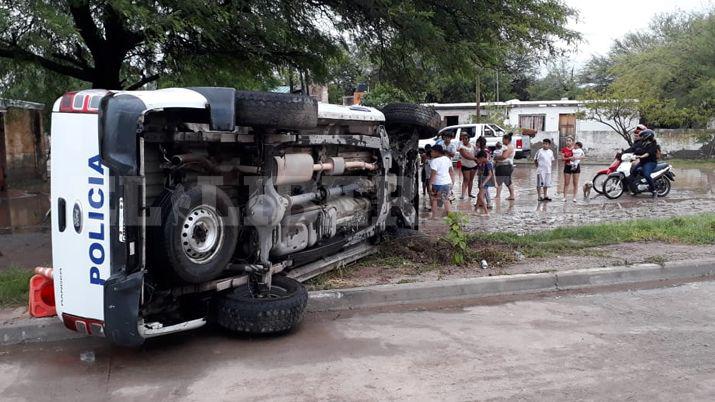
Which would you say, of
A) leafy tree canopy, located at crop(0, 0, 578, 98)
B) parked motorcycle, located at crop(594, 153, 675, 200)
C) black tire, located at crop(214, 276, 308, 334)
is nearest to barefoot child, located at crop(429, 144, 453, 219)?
leafy tree canopy, located at crop(0, 0, 578, 98)

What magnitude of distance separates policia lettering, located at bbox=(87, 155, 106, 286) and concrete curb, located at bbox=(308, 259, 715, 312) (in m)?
2.21

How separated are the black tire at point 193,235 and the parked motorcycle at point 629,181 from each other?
11505 millimetres

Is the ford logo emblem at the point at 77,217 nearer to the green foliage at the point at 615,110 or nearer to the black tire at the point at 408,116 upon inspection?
the black tire at the point at 408,116

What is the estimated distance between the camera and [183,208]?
4578mm

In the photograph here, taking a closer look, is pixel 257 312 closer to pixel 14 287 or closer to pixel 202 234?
pixel 202 234

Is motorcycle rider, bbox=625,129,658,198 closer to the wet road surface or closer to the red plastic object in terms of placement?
the wet road surface

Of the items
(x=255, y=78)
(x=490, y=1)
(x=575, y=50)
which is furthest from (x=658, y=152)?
(x=255, y=78)

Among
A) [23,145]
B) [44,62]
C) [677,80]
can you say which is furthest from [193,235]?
[677,80]

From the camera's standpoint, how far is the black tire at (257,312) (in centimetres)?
503

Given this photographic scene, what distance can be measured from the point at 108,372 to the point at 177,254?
99 centimetres

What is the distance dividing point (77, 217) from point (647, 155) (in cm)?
1279

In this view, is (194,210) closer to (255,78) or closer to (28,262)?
(28,262)

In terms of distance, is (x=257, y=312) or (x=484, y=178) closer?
(x=257, y=312)

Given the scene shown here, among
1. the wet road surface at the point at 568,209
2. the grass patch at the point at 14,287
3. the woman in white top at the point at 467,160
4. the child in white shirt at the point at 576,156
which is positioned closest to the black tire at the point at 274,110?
the grass patch at the point at 14,287
